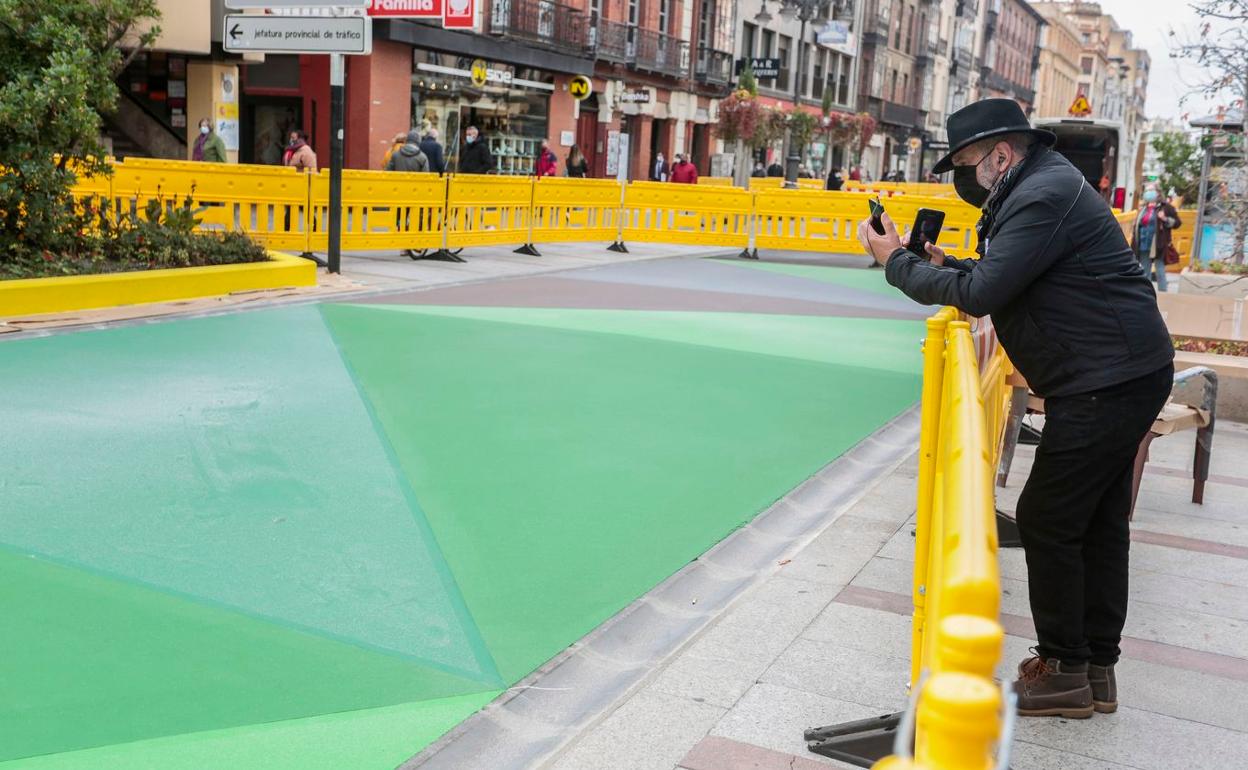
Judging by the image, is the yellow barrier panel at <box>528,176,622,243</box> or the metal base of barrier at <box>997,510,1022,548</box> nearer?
the metal base of barrier at <box>997,510,1022,548</box>

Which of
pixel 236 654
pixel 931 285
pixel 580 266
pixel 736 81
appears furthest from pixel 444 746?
pixel 736 81

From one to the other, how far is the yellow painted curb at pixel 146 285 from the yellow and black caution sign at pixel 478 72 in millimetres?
18370

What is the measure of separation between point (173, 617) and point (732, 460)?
11.8ft

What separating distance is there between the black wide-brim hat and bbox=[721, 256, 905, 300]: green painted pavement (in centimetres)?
1377

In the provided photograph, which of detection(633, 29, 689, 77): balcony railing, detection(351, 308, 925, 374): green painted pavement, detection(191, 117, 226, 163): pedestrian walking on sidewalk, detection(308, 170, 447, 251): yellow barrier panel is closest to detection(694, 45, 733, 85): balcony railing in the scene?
detection(633, 29, 689, 77): balcony railing

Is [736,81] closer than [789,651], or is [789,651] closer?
[789,651]

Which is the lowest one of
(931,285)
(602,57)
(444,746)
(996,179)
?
(444,746)

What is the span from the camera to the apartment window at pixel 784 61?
5250cm

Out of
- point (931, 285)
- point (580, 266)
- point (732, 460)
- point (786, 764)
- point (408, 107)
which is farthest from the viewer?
point (408, 107)

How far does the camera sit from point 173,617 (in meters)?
4.38

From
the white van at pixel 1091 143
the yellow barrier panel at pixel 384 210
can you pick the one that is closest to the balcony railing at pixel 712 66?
the white van at pixel 1091 143

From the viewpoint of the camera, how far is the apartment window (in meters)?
52.5

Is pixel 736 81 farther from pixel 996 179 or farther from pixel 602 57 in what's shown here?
pixel 996 179

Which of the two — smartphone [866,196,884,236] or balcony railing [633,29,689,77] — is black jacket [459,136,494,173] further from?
balcony railing [633,29,689,77]
